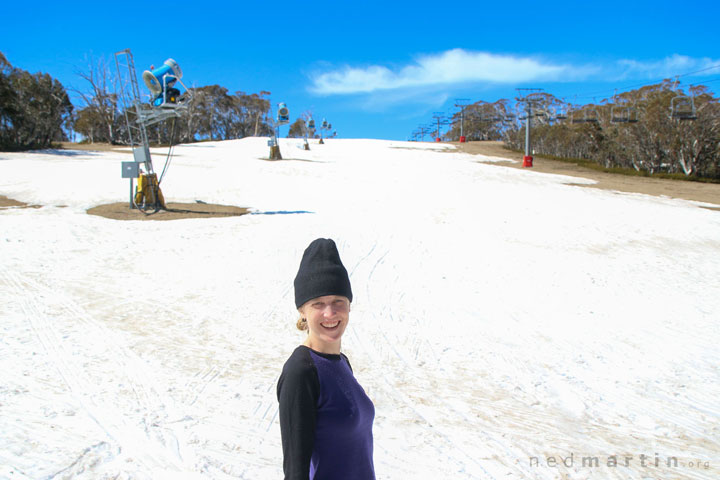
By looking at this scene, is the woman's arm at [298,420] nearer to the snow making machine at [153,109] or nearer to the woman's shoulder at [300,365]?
the woman's shoulder at [300,365]

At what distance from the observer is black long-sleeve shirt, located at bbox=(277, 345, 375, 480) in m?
1.60

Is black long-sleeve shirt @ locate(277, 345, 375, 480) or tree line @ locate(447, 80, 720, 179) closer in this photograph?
black long-sleeve shirt @ locate(277, 345, 375, 480)

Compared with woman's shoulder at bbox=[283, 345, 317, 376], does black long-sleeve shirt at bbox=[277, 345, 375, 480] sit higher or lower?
lower

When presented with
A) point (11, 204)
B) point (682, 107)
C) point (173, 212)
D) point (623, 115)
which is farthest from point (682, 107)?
point (11, 204)

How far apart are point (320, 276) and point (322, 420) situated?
0.54 m

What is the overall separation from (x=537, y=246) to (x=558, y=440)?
8.19m

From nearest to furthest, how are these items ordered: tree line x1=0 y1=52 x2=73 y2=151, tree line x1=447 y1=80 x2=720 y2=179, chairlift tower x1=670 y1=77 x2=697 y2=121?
chairlift tower x1=670 y1=77 x2=697 y2=121 < tree line x1=447 y1=80 x2=720 y2=179 < tree line x1=0 y1=52 x2=73 y2=151

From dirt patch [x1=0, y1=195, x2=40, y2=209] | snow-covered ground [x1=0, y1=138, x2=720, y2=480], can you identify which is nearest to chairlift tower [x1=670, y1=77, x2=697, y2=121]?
snow-covered ground [x1=0, y1=138, x2=720, y2=480]

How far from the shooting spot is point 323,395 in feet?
5.54

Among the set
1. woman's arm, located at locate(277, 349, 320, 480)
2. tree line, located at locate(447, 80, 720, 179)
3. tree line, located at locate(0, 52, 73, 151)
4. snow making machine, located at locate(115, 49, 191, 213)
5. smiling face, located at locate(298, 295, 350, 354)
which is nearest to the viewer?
woman's arm, located at locate(277, 349, 320, 480)

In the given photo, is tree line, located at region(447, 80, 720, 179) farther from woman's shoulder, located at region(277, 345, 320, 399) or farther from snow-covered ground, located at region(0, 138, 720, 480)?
woman's shoulder, located at region(277, 345, 320, 399)

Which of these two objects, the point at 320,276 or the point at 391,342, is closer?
the point at 320,276

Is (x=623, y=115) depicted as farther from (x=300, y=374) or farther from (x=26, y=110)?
(x=26, y=110)

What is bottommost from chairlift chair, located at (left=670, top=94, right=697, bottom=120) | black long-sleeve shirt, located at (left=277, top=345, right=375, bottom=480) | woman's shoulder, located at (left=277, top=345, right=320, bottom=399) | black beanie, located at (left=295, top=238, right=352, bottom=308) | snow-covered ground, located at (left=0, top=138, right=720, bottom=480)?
snow-covered ground, located at (left=0, top=138, right=720, bottom=480)
